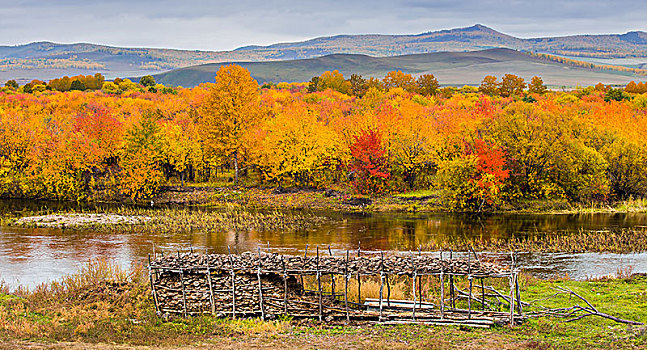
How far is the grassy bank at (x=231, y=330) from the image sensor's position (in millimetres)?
17344

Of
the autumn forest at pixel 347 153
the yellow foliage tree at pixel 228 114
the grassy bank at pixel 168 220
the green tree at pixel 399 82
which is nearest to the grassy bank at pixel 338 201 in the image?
the autumn forest at pixel 347 153

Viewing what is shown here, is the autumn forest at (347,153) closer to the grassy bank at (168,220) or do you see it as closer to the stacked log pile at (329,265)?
the grassy bank at (168,220)

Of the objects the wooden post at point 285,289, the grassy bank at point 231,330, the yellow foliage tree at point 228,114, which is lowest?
the grassy bank at point 231,330

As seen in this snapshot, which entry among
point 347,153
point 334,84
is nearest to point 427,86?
point 334,84

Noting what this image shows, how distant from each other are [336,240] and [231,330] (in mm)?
18591

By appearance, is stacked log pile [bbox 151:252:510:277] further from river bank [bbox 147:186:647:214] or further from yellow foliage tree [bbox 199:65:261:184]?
yellow foliage tree [bbox 199:65:261:184]

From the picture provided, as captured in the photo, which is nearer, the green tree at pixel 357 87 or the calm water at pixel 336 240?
the calm water at pixel 336 240

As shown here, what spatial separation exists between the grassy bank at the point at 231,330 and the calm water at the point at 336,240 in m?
5.96

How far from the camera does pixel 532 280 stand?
2564 cm

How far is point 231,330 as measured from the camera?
62.2ft

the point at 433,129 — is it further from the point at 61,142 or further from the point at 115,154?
the point at 61,142

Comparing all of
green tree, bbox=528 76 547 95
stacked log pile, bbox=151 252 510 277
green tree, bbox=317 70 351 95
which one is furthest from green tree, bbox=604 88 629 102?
stacked log pile, bbox=151 252 510 277

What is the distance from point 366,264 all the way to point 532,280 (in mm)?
8772

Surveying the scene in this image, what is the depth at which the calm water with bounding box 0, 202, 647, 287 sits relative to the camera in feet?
96.1
